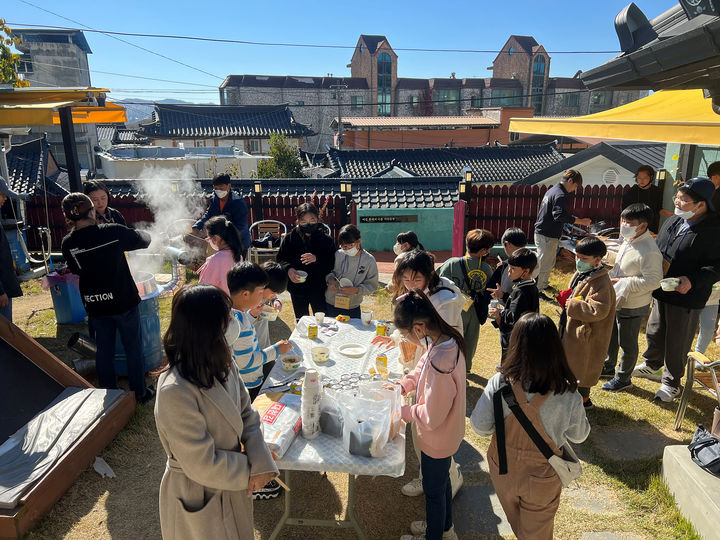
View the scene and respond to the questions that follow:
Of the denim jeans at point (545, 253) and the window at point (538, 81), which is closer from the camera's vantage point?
the denim jeans at point (545, 253)

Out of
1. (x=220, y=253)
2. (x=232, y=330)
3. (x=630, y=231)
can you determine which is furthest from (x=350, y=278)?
(x=630, y=231)

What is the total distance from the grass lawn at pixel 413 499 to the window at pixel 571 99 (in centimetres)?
5352

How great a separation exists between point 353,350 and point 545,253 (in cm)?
494

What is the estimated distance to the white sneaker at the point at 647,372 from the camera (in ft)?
16.5

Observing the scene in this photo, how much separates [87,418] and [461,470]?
123 inches

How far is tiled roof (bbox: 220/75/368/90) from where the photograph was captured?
4725cm

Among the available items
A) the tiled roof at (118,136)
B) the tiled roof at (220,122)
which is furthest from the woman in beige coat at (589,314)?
the tiled roof at (118,136)

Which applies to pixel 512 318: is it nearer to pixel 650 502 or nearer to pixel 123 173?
pixel 650 502

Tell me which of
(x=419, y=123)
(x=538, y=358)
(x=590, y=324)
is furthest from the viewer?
(x=419, y=123)

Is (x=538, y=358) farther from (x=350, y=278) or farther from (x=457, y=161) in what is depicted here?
(x=457, y=161)

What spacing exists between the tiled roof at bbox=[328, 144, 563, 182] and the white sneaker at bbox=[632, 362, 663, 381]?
19922 mm

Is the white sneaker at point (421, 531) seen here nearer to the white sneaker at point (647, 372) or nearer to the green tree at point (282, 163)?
the white sneaker at point (647, 372)

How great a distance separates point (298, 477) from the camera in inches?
147

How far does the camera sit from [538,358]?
7.47 feet
